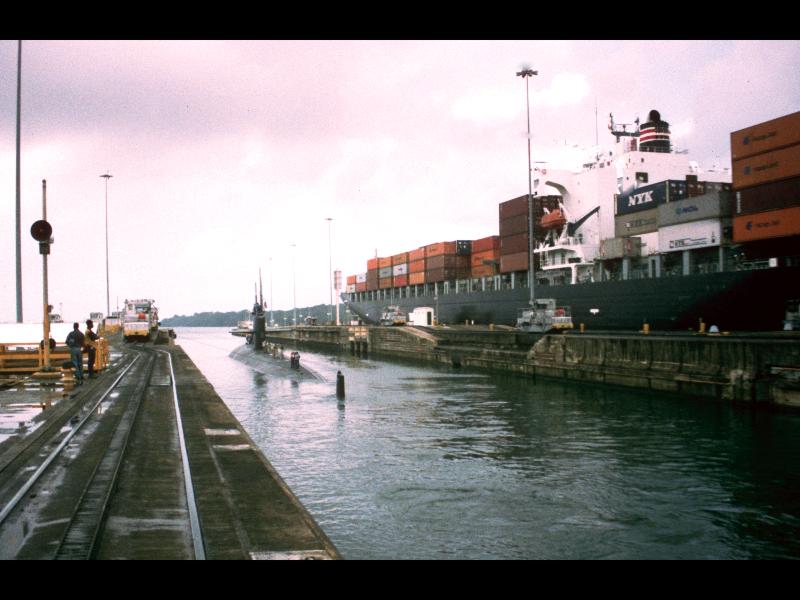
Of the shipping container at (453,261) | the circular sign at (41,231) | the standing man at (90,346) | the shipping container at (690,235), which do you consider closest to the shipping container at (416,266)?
the shipping container at (453,261)

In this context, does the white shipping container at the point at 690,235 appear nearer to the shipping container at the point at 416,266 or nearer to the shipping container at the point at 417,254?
the shipping container at the point at 416,266

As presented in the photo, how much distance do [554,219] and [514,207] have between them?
5.77 meters

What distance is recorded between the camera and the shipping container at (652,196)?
161 feet

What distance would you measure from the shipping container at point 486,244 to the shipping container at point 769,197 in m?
39.0

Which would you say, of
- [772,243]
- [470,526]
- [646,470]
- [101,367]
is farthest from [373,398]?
[772,243]

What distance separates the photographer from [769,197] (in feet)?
119

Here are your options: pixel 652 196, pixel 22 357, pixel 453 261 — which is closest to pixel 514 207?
pixel 453 261

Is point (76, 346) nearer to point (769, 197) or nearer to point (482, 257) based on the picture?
point (769, 197)

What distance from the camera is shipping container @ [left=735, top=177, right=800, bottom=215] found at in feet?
114

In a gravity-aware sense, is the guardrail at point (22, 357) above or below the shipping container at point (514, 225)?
below
